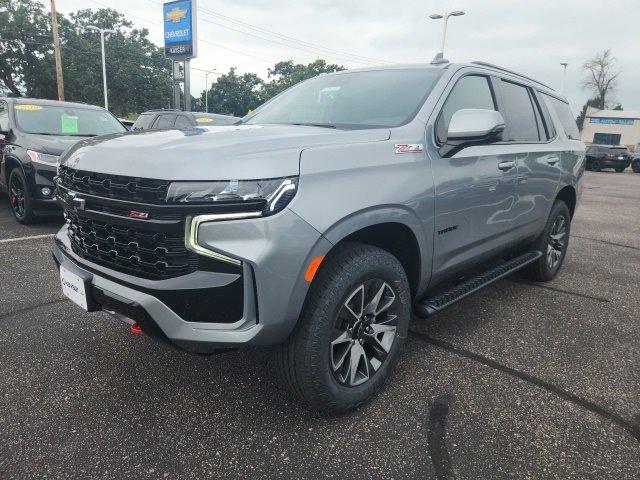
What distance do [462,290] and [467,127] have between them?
1.04 m

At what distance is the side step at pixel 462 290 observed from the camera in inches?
107

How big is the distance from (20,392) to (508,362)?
275 centimetres

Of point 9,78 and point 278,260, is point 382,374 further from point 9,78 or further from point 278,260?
point 9,78

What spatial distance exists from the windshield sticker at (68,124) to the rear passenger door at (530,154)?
19.0 feet

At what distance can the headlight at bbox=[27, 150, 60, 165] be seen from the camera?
5754 millimetres

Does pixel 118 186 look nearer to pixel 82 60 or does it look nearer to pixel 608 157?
pixel 608 157

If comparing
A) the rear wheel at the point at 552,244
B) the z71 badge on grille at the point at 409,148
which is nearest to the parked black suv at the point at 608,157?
the rear wheel at the point at 552,244

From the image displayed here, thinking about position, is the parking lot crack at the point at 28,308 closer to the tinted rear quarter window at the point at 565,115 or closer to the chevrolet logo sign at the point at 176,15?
the tinted rear quarter window at the point at 565,115

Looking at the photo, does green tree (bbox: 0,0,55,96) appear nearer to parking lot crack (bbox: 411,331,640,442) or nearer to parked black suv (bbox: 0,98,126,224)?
parked black suv (bbox: 0,98,126,224)

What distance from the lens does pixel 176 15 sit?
65.5ft

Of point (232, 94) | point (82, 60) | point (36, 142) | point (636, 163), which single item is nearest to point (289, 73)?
point (232, 94)

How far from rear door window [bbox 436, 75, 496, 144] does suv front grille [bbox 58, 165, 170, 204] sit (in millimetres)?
1586

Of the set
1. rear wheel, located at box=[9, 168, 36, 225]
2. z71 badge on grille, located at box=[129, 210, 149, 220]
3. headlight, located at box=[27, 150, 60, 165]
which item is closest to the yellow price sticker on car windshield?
rear wheel, located at box=[9, 168, 36, 225]

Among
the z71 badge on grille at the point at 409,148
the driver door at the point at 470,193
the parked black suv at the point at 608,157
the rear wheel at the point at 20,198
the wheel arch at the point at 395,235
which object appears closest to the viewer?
the wheel arch at the point at 395,235
